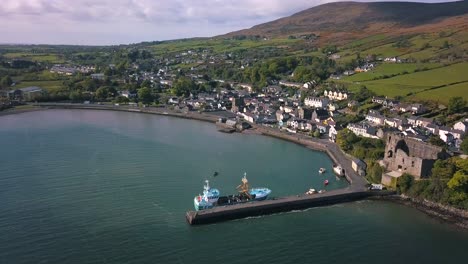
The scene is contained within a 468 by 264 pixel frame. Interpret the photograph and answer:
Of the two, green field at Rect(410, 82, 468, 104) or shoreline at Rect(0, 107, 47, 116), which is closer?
green field at Rect(410, 82, 468, 104)

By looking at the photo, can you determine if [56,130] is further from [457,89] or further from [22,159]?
[457,89]

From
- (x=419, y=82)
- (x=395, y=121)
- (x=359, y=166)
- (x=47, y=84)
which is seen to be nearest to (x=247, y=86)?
(x=419, y=82)

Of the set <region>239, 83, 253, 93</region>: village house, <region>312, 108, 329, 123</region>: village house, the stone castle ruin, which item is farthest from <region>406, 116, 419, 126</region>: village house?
<region>239, 83, 253, 93</region>: village house

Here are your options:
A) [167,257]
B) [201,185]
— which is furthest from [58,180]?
[167,257]

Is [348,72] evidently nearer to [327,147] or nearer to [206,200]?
[327,147]

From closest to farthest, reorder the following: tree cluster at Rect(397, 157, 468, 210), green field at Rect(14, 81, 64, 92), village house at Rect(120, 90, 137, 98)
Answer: tree cluster at Rect(397, 157, 468, 210) < village house at Rect(120, 90, 137, 98) < green field at Rect(14, 81, 64, 92)

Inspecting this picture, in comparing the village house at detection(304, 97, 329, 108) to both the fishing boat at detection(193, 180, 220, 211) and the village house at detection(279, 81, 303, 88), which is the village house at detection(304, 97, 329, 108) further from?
the fishing boat at detection(193, 180, 220, 211)
